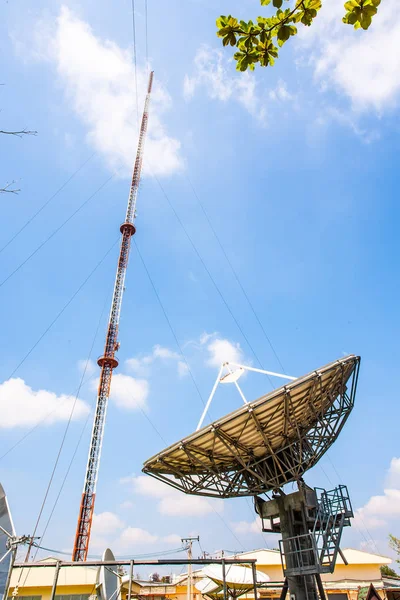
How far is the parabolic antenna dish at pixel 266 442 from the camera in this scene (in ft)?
52.5

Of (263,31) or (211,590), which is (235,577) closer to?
(211,590)

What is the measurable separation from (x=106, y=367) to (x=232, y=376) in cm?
1913

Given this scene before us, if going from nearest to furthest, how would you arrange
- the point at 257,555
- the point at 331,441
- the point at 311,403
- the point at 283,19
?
the point at 283,19, the point at 311,403, the point at 331,441, the point at 257,555

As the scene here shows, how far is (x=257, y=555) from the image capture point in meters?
43.4

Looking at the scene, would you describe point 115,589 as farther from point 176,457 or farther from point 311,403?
point 311,403

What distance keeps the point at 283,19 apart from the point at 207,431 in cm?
1407

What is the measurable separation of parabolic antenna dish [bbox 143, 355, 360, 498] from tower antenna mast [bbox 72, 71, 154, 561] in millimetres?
17825

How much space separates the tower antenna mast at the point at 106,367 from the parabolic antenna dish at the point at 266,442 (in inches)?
702

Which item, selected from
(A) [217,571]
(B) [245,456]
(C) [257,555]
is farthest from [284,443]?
(C) [257,555]

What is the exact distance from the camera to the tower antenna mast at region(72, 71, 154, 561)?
104 feet

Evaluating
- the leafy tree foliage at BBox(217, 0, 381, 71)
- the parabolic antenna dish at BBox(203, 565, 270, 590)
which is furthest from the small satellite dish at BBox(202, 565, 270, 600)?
the leafy tree foliage at BBox(217, 0, 381, 71)

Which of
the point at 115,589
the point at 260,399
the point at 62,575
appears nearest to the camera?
the point at 260,399

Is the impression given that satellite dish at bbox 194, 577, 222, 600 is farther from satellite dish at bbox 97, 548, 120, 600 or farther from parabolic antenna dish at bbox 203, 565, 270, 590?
satellite dish at bbox 97, 548, 120, 600

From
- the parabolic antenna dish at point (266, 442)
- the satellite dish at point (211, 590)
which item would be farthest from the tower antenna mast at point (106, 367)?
the parabolic antenna dish at point (266, 442)
